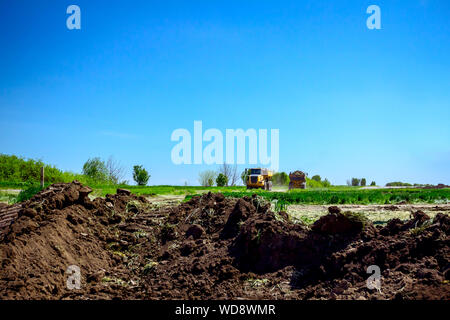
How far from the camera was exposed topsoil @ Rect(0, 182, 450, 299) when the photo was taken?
180 inches

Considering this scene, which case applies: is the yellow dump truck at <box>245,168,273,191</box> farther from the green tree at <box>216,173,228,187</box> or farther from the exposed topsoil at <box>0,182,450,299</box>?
the exposed topsoil at <box>0,182,450,299</box>

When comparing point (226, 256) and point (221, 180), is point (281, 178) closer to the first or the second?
point (221, 180)

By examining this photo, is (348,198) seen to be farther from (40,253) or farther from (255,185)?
(255,185)

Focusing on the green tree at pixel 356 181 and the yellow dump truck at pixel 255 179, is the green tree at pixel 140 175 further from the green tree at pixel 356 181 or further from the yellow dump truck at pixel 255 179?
the green tree at pixel 356 181

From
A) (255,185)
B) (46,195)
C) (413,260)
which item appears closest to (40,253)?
(46,195)

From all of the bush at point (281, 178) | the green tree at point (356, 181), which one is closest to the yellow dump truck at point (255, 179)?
the bush at point (281, 178)

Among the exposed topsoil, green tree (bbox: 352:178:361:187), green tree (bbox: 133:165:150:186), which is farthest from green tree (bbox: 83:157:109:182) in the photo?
green tree (bbox: 352:178:361:187)

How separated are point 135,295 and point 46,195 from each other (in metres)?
3.69

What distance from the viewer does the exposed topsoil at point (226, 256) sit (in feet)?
15.0

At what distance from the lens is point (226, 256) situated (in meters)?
5.84

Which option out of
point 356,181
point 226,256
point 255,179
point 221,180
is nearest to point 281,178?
point 221,180

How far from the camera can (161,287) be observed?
216 inches

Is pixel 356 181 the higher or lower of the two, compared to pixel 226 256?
higher

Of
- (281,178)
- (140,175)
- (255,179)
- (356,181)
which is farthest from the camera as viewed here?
(356,181)
